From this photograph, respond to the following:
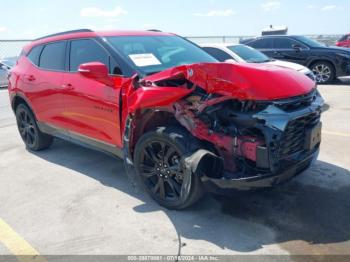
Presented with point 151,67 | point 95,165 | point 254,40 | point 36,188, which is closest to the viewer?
point 151,67

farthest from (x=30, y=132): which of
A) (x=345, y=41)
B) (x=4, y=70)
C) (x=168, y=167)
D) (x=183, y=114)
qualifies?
(x=345, y=41)

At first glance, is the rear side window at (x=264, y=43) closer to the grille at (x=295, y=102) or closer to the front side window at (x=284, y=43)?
the front side window at (x=284, y=43)

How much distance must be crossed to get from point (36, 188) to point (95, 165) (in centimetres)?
89

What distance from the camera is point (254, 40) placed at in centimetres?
1278

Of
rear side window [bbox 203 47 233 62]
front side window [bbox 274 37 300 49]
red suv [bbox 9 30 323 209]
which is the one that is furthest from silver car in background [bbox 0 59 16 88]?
red suv [bbox 9 30 323 209]

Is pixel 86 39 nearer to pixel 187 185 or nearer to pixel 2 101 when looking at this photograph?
pixel 187 185

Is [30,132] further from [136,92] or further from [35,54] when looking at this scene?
[136,92]

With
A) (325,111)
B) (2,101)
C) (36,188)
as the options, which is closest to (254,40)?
(325,111)

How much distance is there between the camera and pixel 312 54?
11484 millimetres

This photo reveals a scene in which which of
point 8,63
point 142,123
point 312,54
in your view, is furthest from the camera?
point 8,63

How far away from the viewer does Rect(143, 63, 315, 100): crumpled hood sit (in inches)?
118

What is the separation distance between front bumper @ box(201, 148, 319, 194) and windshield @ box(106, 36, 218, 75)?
1.35 meters

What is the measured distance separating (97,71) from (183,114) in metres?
1.07

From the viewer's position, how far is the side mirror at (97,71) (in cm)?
371
